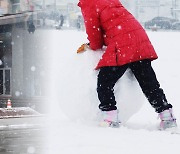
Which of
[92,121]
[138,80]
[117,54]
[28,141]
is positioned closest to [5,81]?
[28,141]

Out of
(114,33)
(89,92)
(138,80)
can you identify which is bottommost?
(89,92)

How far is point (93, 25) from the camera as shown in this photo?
4902 mm

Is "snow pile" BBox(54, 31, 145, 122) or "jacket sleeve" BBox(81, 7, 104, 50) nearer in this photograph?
"jacket sleeve" BBox(81, 7, 104, 50)

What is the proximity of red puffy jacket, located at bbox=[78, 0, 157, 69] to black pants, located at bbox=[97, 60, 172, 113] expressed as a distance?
0.29 feet

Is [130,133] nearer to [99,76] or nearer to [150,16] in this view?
[99,76]

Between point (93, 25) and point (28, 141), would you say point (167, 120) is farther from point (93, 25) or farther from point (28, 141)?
point (28, 141)

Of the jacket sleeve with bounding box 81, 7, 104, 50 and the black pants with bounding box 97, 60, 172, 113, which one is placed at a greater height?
the jacket sleeve with bounding box 81, 7, 104, 50

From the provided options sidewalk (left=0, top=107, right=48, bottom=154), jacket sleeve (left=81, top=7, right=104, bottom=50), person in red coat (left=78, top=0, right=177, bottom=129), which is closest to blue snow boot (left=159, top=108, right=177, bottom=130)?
person in red coat (left=78, top=0, right=177, bottom=129)

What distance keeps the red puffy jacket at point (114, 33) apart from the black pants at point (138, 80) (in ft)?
0.29

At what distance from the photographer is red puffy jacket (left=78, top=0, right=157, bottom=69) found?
480 centimetres

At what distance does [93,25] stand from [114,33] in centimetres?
23

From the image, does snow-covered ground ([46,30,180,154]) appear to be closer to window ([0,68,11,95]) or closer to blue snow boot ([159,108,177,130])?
blue snow boot ([159,108,177,130])

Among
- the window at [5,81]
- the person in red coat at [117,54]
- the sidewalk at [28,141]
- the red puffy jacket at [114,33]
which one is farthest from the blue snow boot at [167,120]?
the window at [5,81]

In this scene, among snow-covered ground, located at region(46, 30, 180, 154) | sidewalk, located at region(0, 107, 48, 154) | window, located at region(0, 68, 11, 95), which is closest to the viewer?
snow-covered ground, located at region(46, 30, 180, 154)
